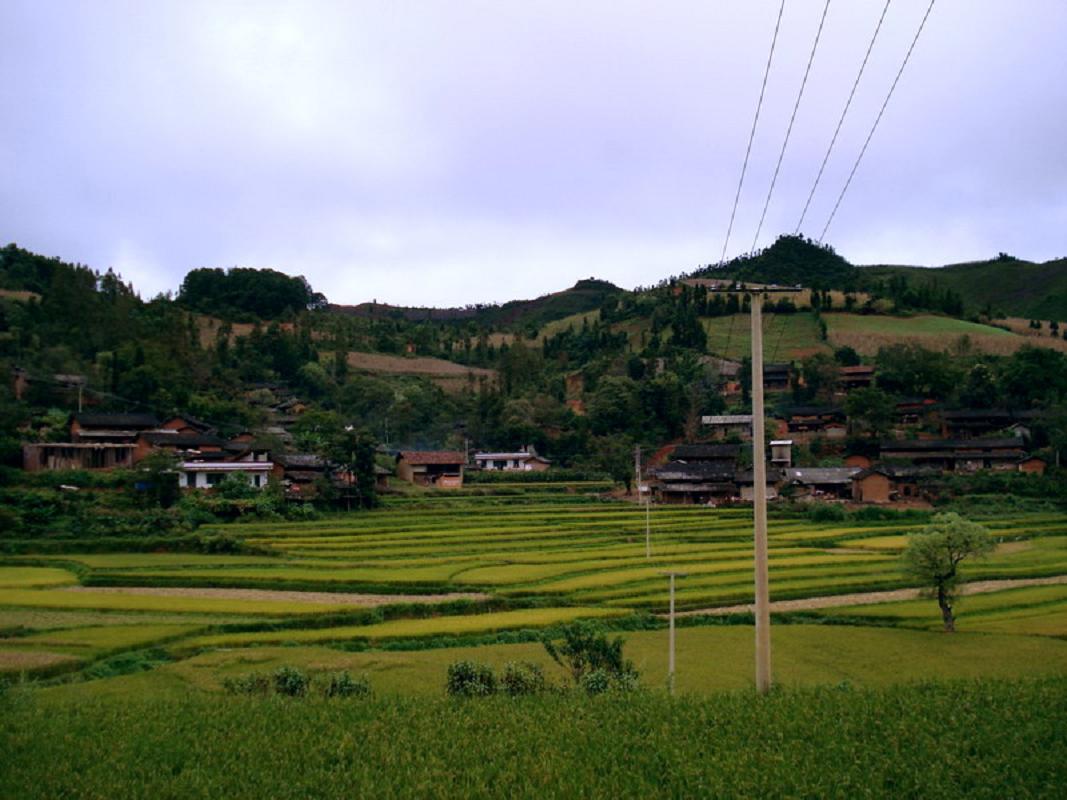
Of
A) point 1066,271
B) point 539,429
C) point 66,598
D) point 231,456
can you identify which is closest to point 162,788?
point 66,598

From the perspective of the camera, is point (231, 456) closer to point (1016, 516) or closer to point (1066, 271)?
point (1016, 516)

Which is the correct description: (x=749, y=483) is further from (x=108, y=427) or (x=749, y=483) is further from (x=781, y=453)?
(x=108, y=427)

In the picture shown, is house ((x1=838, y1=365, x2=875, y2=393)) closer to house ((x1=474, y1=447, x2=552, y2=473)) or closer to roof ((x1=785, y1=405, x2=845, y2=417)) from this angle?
roof ((x1=785, y1=405, x2=845, y2=417))

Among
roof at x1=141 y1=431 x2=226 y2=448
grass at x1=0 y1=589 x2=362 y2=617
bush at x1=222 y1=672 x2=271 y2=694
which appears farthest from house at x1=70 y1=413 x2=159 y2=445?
bush at x1=222 y1=672 x2=271 y2=694

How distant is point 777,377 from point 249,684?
6928 cm

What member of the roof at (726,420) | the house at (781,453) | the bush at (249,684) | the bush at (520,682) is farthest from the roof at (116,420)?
the bush at (520,682)

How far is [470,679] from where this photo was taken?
18.1 metres

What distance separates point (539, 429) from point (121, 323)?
34.0m

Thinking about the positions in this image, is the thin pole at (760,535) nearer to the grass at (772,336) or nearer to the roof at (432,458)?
the roof at (432,458)

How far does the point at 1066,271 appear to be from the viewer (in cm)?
13375

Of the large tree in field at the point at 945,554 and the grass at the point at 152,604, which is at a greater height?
the large tree in field at the point at 945,554

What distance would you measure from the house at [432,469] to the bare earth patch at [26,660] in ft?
131

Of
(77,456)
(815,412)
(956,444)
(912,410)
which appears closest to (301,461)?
(77,456)

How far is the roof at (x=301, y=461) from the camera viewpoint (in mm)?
55188
